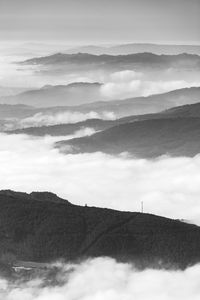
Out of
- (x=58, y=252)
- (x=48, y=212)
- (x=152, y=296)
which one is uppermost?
(x=48, y=212)

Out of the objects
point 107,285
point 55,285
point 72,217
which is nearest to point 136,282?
point 107,285

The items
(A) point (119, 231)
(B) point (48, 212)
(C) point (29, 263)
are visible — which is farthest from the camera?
(B) point (48, 212)

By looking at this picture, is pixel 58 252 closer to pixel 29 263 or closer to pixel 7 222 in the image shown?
pixel 29 263

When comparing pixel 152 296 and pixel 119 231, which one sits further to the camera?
pixel 119 231

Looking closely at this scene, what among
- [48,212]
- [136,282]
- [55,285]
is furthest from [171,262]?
[48,212]

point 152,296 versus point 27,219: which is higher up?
point 27,219

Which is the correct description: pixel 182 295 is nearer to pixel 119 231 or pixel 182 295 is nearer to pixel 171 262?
pixel 171 262

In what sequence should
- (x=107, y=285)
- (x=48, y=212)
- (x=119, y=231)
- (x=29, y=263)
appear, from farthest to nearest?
(x=48, y=212) → (x=119, y=231) → (x=29, y=263) → (x=107, y=285)
